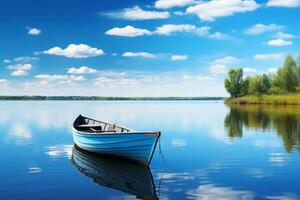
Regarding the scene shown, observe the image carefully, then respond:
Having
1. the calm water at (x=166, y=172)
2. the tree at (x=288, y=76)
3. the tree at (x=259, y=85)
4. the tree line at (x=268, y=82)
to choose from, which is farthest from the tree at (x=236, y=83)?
the calm water at (x=166, y=172)

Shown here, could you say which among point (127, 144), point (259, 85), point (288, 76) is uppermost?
point (288, 76)

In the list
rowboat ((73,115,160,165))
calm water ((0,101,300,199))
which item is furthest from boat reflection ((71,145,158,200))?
rowboat ((73,115,160,165))

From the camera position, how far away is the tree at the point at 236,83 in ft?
494

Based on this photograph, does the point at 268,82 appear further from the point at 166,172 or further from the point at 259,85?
the point at 166,172

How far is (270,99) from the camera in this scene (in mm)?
128375

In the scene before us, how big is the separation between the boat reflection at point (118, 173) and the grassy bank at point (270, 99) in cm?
9903

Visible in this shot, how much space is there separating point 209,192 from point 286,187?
386 centimetres

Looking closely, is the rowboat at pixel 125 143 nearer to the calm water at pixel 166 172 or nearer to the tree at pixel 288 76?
the calm water at pixel 166 172

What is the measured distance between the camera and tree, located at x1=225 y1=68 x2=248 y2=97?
150m

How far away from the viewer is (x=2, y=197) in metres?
16.3

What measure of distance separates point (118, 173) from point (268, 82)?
420 ft

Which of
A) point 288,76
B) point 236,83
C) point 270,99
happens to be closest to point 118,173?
point 270,99

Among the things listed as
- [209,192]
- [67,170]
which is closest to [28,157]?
[67,170]

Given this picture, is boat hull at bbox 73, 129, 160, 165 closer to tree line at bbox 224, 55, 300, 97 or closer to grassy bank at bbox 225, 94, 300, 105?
grassy bank at bbox 225, 94, 300, 105
